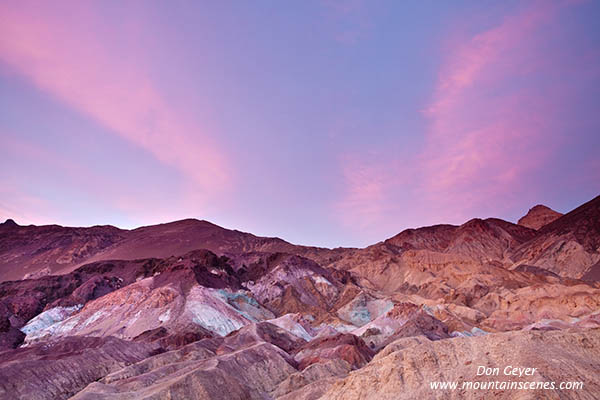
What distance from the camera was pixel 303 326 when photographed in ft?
331

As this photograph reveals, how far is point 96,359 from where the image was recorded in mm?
61406

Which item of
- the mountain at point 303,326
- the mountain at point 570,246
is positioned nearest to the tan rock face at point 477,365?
the mountain at point 303,326

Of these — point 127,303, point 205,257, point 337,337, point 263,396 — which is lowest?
point 263,396

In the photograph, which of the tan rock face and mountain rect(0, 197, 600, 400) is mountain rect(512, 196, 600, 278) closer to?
mountain rect(0, 197, 600, 400)

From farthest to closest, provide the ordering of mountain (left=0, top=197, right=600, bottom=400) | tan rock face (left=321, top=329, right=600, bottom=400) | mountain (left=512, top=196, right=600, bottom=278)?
1. mountain (left=512, top=196, right=600, bottom=278)
2. mountain (left=0, top=197, right=600, bottom=400)
3. tan rock face (left=321, top=329, right=600, bottom=400)

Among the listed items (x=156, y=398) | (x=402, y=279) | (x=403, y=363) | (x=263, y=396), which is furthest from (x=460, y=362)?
(x=402, y=279)

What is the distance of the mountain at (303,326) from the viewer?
26234mm

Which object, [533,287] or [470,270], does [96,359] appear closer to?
[533,287]

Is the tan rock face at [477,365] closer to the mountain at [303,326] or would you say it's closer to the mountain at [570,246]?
the mountain at [303,326]

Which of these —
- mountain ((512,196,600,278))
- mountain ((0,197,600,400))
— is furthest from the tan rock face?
mountain ((512,196,600,278))

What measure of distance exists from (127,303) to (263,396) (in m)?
69.6

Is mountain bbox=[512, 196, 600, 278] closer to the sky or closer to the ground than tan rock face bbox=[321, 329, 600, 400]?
closer to the sky

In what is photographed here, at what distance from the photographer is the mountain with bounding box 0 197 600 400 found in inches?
1033

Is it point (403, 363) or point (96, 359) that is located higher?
point (96, 359)
